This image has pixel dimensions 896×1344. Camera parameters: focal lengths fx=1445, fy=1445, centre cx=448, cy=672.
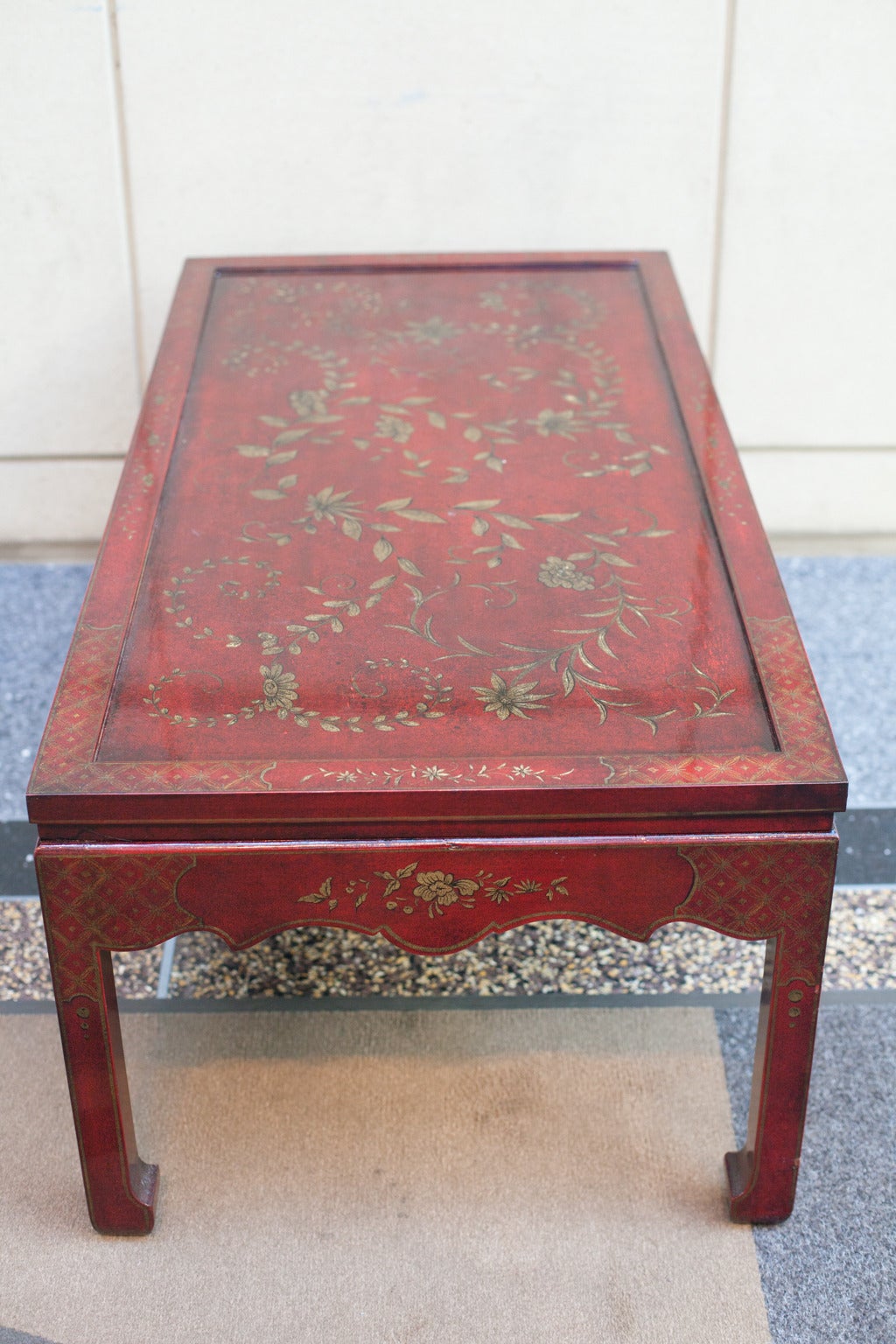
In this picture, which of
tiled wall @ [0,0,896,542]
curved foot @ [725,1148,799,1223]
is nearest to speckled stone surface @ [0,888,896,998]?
curved foot @ [725,1148,799,1223]

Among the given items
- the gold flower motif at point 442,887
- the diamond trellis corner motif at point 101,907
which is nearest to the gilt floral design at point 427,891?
the gold flower motif at point 442,887

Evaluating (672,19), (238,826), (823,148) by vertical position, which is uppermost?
(672,19)

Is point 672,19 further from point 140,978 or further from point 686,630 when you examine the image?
point 140,978

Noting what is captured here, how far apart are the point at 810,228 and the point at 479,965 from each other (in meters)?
1.28

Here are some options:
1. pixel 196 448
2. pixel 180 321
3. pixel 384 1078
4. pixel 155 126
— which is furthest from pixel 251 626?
pixel 155 126

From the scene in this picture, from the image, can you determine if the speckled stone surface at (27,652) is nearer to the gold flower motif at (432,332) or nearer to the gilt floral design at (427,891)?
the gold flower motif at (432,332)

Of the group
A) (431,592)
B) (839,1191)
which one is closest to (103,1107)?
(431,592)

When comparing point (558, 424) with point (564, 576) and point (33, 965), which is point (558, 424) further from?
point (33, 965)

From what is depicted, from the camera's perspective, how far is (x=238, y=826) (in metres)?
1.14

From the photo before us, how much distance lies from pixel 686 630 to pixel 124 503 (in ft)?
1.95

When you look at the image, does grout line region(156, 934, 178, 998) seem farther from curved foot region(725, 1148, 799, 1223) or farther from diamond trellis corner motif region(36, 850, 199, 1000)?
curved foot region(725, 1148, 799, 1223)

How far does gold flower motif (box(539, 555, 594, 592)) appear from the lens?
137cm

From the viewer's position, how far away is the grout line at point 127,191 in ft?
6.77

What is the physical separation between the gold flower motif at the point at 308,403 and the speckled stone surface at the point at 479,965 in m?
0.59
